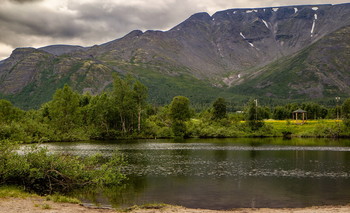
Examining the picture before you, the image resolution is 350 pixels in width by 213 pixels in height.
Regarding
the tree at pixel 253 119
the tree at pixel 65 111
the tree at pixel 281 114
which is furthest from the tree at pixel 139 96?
the tree at pixel 281 114

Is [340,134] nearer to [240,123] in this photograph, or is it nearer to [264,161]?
[240,123]

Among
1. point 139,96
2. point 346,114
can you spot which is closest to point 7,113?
point 139,96

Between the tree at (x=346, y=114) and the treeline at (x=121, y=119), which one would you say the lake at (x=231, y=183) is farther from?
the tree at (x=346, y=114)

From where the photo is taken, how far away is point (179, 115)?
120 metres

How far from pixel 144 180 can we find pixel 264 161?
973 inches

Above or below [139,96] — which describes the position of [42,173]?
below

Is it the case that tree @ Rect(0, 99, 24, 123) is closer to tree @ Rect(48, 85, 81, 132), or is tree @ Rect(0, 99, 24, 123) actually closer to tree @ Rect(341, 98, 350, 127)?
tree @ Rect(48, 85, 81, 132)

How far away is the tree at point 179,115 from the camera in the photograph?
4690 inches

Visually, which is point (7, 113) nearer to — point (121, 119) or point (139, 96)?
point (121, 119)

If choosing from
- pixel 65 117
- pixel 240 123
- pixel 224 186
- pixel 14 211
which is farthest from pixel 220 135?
pixel 14 211

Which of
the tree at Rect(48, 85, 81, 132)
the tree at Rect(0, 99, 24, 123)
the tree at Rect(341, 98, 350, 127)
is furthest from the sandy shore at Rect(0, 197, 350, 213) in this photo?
the tree at Rect(341, 98, 350, 127)

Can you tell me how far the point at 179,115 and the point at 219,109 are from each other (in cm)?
1915

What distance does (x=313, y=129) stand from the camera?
11738 centimetres

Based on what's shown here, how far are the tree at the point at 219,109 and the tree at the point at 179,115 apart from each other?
47.2ft
